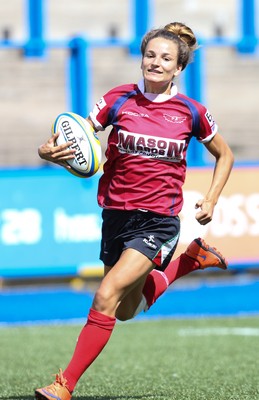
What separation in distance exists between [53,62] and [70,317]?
5.76 meters

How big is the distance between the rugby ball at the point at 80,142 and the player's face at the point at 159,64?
16.2 inches

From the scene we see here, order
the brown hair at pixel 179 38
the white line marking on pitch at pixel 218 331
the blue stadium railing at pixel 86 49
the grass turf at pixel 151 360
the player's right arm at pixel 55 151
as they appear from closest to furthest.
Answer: the player's right arm at pixel 55 151
the brown hair at pixel 179 38
the grass turf at pixel 151 360
the white line marking on pitch at pixel 218 331
the blue stadium railing at pixel 86 49

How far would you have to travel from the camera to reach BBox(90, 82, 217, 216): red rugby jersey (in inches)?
255

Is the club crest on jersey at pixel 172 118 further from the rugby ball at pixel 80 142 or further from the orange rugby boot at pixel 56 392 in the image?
the orange rugby boot at pixel 56 392

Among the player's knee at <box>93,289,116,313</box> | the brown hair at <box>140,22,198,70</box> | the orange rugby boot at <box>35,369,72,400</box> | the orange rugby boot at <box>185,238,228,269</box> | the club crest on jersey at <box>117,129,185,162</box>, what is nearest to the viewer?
the orange rugby boot at <box>35,369,72,400</box>

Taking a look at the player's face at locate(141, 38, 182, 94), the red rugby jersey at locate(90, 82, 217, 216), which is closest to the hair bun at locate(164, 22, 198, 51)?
the player's face at locate(141, 38, 182, 94)

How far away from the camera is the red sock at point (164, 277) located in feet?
23.1

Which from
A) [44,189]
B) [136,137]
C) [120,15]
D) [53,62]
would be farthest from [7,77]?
[136,137]

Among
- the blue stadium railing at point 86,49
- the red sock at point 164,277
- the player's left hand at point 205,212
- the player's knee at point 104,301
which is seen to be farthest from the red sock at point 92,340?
the blue stadium railing at point 86,49

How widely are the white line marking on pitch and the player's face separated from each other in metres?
4.15

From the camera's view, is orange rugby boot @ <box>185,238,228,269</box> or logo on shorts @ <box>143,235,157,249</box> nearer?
logo on shorts @ <box>143,235,157,249</box>

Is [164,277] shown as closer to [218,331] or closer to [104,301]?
[104,301]

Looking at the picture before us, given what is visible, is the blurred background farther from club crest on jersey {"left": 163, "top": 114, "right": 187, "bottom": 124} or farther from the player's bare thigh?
the player's bare thigh

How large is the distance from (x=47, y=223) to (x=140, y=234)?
4941 millimetres
